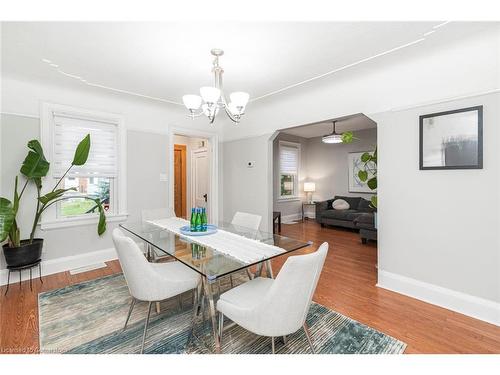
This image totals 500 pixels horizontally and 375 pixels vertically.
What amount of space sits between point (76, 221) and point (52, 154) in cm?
97

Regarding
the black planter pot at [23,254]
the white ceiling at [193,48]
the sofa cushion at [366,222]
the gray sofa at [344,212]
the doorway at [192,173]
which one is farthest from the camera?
the gray sofa at [344,212]

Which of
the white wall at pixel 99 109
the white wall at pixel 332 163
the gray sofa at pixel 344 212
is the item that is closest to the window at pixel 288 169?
the white wall at pixel 332 163

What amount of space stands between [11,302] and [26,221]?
3.34 feet

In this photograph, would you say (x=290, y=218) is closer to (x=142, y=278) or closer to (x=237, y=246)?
(x=237, y=246)

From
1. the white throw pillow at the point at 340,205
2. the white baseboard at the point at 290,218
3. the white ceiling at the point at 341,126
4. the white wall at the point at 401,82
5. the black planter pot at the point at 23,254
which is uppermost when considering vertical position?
the white ceiling at the point at 341,126

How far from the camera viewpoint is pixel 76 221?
10.6ft

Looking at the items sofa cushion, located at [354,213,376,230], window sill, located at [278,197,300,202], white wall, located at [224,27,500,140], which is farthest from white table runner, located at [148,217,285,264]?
window sill, located at [278,197,300,202]

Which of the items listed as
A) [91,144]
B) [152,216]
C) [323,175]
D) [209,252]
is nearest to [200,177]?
[152,216]

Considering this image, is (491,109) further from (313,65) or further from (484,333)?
(484,333)

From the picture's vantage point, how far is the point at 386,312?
2.16m

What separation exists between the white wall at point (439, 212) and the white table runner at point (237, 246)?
5.34 feet

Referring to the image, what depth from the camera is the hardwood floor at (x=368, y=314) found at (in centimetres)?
173

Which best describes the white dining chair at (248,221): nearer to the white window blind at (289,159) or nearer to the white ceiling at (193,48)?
the white ceiling at (193,48)

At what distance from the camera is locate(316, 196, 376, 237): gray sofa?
5.41m
